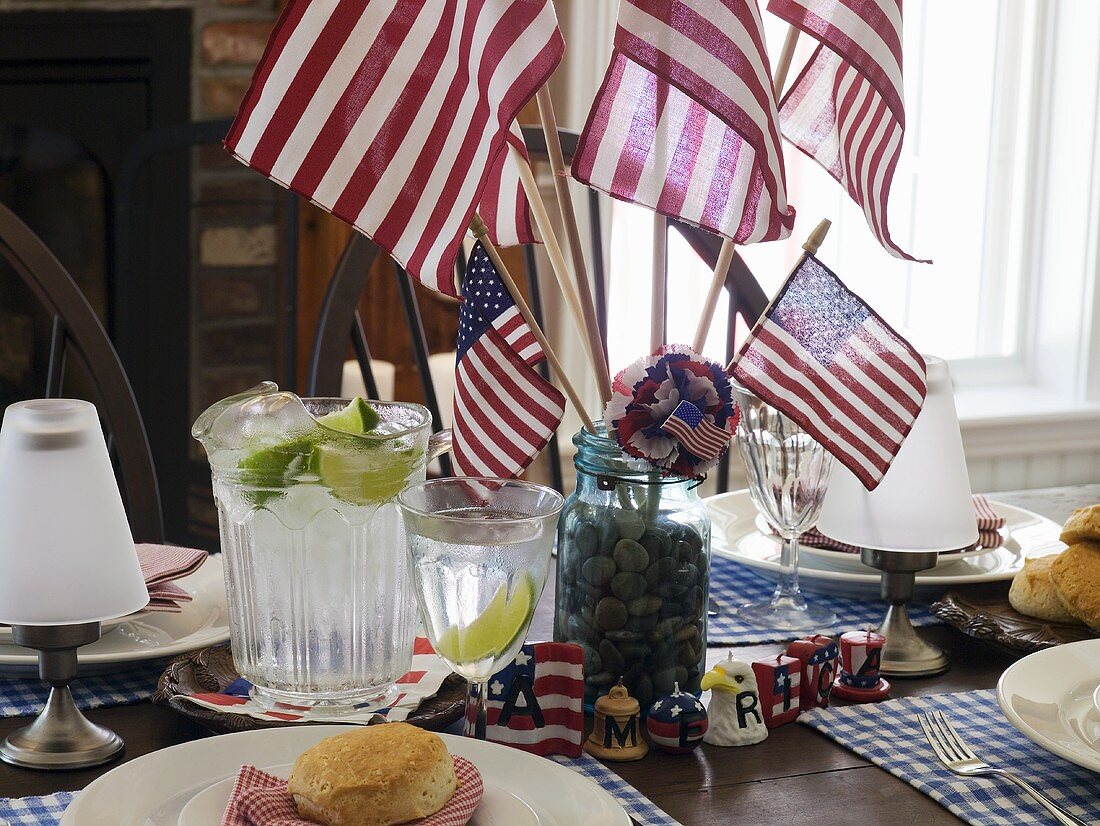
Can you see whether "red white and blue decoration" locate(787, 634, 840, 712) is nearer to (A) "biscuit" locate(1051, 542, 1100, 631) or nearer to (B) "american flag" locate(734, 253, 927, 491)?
(B) "american flag" locate(734, 253, 927, 491)

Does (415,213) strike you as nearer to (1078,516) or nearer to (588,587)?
(588,587)

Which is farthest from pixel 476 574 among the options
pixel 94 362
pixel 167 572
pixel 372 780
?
pixel 94 362

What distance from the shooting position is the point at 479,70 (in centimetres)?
85

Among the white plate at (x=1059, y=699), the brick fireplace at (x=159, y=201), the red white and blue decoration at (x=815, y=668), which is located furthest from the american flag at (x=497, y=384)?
the brick fireplace at (x=159, y=201)

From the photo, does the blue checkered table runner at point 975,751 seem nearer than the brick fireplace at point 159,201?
Yes

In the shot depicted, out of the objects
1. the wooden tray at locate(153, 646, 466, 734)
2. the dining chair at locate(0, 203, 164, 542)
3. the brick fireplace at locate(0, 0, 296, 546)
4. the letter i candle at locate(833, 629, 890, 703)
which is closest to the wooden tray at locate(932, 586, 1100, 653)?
the letter i candle at locate(833, 629, 890, 703)

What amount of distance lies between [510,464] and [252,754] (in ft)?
1.14

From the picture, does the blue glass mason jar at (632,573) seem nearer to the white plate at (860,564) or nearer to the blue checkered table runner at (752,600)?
the blue checkered table runner at (752,600)

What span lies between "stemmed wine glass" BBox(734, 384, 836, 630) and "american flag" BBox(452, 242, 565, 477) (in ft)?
0.61

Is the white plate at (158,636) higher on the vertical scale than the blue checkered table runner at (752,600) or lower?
higher

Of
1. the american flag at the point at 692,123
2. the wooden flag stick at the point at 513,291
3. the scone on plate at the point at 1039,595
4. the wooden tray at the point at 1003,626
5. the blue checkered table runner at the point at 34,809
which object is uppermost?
the american flag at the point at 692,123

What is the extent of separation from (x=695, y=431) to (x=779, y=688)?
0.18m

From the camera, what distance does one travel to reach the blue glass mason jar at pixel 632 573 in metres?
0.80

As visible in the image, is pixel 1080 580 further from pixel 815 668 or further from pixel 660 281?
pixel 660 281
